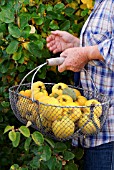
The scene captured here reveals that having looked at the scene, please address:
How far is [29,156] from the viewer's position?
1.91m

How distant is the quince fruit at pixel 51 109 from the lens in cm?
133

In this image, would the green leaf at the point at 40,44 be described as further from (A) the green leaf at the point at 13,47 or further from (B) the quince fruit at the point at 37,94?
(B) the quince fruit at the point at 37,94

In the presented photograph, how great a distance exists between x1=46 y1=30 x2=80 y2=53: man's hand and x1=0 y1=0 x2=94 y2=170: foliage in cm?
4

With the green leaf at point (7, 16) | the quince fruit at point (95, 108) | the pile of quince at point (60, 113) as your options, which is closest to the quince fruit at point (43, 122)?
the pile of quince at point (60, 113)

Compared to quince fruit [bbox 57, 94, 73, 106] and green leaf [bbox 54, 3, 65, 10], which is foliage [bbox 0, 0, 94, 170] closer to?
green leaf [bbox 54, 3, 65, 10]

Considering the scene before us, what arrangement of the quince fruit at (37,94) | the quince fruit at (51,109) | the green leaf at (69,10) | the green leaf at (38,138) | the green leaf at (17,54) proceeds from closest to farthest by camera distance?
the quince fruit at (51,109), the quince fruit at (37,94), the green leaf at (38,138), the green leaf at (17,54), the green leaf at (69,10)

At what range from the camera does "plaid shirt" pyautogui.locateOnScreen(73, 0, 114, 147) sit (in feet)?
5.02

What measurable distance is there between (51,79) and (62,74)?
0.21 ft

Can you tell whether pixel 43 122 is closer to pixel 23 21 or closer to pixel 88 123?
pixel 88 123

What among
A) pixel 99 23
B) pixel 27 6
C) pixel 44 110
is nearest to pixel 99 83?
pixel 99 23

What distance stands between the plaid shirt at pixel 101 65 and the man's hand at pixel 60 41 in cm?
12

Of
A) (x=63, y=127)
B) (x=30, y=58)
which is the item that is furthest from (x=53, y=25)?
(x=63, y=127)

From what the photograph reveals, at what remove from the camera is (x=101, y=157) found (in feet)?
5.37

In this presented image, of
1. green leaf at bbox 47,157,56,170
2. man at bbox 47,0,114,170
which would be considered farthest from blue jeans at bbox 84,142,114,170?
green leaf at bbox 47,157,56,170
